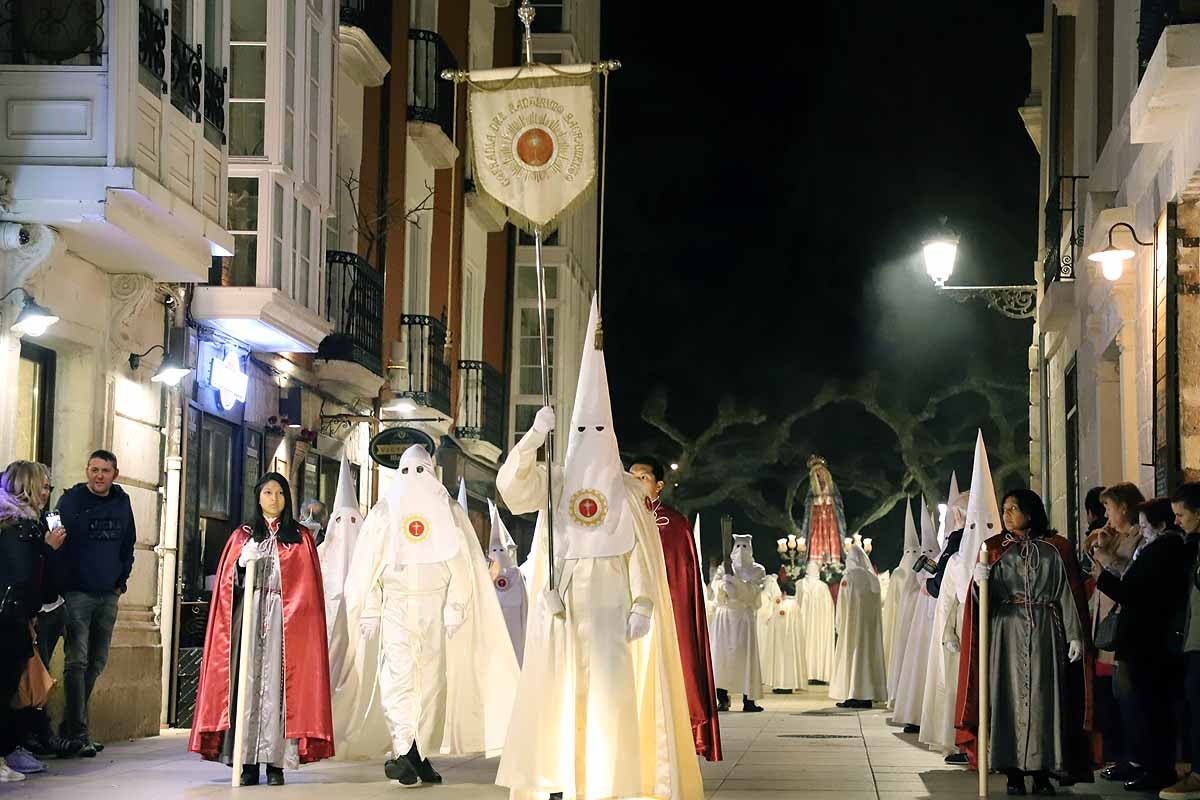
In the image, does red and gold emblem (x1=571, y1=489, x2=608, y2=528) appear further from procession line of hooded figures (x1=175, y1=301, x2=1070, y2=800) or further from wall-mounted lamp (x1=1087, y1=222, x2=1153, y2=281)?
wall-mounted lamp (x1=1087, y1=222, x2=1153, y2=281)

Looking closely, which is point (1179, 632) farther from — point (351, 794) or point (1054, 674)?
point (351, 794)

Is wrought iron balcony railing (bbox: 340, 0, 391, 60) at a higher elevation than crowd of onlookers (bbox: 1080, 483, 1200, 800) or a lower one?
higher

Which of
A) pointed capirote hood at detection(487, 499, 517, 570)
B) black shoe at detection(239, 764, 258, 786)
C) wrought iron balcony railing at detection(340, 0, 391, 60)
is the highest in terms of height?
wrought iron balcony railing at detection(340, 0, 391, 60)

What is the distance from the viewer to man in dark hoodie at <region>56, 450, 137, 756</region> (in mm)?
14477

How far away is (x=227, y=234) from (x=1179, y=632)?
916 centimetres

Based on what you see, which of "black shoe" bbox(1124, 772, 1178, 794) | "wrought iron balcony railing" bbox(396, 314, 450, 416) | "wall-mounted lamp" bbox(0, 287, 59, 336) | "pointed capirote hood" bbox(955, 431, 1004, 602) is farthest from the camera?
"wrought iron balcony railing" bbox(396, 314, 450, 416)

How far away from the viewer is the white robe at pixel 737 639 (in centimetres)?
2567

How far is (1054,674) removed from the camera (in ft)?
40.4

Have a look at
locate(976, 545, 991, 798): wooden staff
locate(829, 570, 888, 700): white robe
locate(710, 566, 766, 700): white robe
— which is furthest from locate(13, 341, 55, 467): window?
locate(829, 570, 888, 700): white robe

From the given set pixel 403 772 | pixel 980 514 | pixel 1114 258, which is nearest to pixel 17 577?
pixel 403 772

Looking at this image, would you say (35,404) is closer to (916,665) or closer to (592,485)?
(592,485)

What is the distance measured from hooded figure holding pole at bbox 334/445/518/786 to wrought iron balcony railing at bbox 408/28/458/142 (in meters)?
14.8

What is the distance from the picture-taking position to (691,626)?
41.2ft

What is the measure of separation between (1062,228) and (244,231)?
9.45 meters
